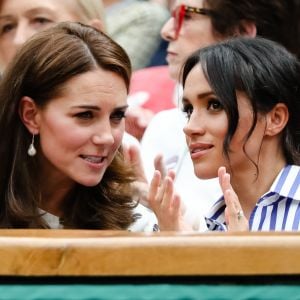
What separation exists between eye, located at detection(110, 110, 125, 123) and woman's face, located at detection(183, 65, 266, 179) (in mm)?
198

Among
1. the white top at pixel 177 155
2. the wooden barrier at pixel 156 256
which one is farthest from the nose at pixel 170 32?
the wooden barrier at pixel 156 256

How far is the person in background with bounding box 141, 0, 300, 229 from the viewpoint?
140 inches

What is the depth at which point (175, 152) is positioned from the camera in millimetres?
3547

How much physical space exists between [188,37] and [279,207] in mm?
1237

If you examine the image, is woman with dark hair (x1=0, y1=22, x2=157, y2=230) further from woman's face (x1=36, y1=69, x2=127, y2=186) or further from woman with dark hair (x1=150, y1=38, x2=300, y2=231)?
woman with dark hair (x1=150, y1=38, x2=300, y2=231)

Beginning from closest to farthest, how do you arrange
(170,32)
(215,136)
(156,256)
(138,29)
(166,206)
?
1. (156,256)
2. (166,206)
3. (215,136)
4. (170,32)
5. (138,29)

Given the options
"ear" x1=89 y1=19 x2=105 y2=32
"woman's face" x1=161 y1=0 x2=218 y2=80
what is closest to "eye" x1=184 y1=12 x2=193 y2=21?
"woman's face" x1=161 y1=0 x2=218 y2=80

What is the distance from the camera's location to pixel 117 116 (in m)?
2.80

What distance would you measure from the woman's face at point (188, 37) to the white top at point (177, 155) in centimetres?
18

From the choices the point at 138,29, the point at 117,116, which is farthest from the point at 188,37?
the point at 117,116

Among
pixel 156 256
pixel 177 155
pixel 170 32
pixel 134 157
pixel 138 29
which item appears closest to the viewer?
pixel 156 256

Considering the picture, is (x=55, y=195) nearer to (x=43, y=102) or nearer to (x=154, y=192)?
(x=43, y=102)

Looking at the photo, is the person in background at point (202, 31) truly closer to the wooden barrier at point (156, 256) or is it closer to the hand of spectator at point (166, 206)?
the hand of spectator at point (166, 206)

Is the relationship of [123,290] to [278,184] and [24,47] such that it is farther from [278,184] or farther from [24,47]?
[24,47]
